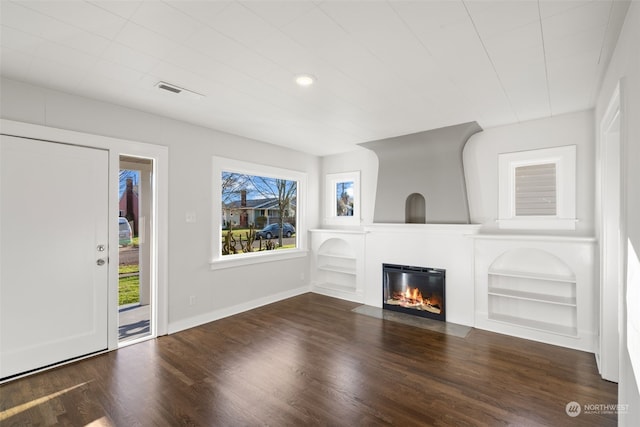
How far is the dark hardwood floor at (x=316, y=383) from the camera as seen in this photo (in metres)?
2.13

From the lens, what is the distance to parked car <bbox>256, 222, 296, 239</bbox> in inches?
201

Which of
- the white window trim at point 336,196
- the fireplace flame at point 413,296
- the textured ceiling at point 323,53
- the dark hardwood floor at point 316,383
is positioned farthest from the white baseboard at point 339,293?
the textured ceiling at point 323,53

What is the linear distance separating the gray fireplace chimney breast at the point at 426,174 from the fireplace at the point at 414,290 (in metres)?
0.73

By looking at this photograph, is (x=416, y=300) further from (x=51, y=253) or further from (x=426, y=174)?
(x=51, y=253)

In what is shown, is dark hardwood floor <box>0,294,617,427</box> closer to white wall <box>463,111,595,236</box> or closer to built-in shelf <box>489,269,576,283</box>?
built-in shelf <box>489,269,576,283</box>

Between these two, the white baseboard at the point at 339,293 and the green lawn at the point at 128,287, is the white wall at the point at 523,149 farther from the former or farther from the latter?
the green lawn at the point at 128,287

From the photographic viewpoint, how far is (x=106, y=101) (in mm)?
3123

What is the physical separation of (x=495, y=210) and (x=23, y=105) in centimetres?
519

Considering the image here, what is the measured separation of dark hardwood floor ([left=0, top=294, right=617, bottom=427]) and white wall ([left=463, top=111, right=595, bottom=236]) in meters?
1.54

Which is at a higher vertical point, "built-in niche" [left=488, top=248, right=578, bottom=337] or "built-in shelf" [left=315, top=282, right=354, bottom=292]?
"built-in niche" [left=488, top=248, right=578, bottom=337]

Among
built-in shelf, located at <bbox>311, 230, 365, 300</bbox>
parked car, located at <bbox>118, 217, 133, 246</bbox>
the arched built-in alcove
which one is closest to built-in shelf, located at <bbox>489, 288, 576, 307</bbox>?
the arched built-in alcove

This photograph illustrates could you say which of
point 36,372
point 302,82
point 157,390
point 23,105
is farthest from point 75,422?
point 302,82

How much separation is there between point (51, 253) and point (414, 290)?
4275 millimetres

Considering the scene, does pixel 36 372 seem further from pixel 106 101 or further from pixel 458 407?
pixel 458 407
